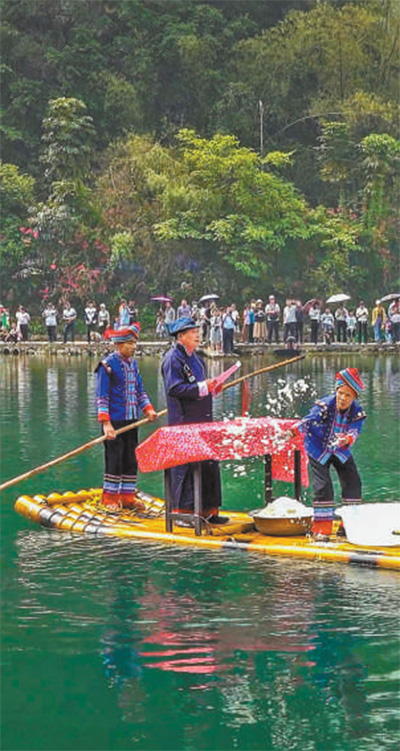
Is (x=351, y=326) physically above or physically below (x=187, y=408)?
above

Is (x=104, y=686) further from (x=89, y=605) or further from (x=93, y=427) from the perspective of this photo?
(x=93, y=427)

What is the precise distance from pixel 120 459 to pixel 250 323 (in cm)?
3240

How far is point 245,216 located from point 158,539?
39.5 metres

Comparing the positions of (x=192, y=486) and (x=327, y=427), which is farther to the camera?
(x=192, y=486)

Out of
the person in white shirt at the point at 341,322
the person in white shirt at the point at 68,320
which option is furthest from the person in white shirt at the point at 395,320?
the person in white shirt at the point at 68,320

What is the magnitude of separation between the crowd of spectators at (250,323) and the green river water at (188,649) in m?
29.5

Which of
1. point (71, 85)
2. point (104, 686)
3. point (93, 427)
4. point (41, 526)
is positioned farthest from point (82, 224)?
point (104, 686)

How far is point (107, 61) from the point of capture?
192ft

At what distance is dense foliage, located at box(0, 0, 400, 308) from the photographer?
51.0m

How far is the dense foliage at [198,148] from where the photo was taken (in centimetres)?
5100

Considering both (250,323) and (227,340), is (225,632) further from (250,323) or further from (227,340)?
(250,323)

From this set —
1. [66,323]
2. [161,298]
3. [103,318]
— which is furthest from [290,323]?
[66,323]

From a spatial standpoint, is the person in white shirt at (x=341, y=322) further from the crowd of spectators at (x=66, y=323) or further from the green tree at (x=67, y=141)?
the green tree at (x=67, y=141)

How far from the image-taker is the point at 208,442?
1134 centimetres
